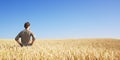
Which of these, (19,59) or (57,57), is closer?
(19,59)

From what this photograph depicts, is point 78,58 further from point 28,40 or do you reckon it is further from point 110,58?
point 28,40

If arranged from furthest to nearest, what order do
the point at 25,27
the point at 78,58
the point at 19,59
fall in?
the point at 25,27 < the point at 78,58 < the point at 19,59

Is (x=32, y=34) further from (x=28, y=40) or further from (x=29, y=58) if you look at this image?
(x=29, y=58)

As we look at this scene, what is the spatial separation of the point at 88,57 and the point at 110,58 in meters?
0.43

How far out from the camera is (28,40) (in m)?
9.31

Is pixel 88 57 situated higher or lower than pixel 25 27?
lower

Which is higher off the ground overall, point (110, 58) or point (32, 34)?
point (32, 34)

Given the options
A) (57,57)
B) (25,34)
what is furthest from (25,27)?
(57,57)

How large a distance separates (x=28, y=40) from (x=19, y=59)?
502 centimetres

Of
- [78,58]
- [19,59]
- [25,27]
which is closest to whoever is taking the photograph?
[19,59]

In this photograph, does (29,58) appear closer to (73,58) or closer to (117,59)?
(73,58)

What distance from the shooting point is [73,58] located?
14.9 ft

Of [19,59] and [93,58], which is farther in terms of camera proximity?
[93,58]

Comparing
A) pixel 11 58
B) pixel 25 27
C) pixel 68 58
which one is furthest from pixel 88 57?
pixel 25 27
